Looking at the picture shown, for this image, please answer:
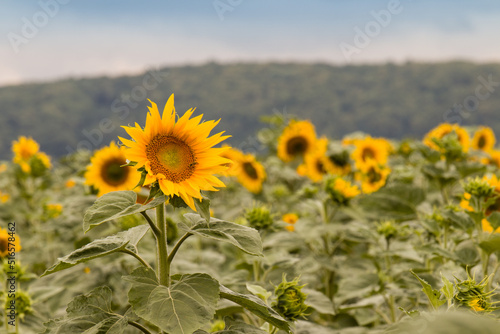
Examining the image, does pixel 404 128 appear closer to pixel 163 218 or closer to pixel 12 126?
pixel 12 126

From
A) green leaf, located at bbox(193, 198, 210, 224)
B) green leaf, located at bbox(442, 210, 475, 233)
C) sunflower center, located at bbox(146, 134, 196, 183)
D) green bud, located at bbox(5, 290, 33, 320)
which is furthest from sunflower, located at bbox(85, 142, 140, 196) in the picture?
green leaf, located at bbox(442, 210, 475, 233)

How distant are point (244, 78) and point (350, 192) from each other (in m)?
41.6

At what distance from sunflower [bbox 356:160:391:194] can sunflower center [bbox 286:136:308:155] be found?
88 centimetres

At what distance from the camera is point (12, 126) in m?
36.6

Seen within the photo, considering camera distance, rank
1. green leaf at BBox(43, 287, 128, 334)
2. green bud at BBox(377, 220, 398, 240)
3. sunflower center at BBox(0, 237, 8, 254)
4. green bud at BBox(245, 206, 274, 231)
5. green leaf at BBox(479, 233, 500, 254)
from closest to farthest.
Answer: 1. green leaf at BBox(43, 287, 128, 334)
2. green leaf at BBox(479, 233, 500, 254)
3. green bud at BBox(245, 206, 274, 231)
4. green bud at BBox(377, 220, 398, 240)
5. sunflower center at BBox(0, 237, 8, 254)

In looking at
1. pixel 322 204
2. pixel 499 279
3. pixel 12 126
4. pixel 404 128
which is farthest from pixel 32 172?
pixel 12 126

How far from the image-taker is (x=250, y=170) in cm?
385

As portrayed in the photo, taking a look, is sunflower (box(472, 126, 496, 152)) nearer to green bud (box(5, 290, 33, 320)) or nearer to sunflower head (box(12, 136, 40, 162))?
green bud (box(5, 290, 33, 320))

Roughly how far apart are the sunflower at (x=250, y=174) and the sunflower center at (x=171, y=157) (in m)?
2.67

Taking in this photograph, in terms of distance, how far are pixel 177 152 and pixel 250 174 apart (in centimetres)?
275

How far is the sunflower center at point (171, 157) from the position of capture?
106 cm

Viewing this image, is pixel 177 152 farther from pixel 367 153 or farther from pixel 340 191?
pixel 367 153

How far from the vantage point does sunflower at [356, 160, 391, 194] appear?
2.97 metres

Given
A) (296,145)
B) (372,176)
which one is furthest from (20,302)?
(296,145)
